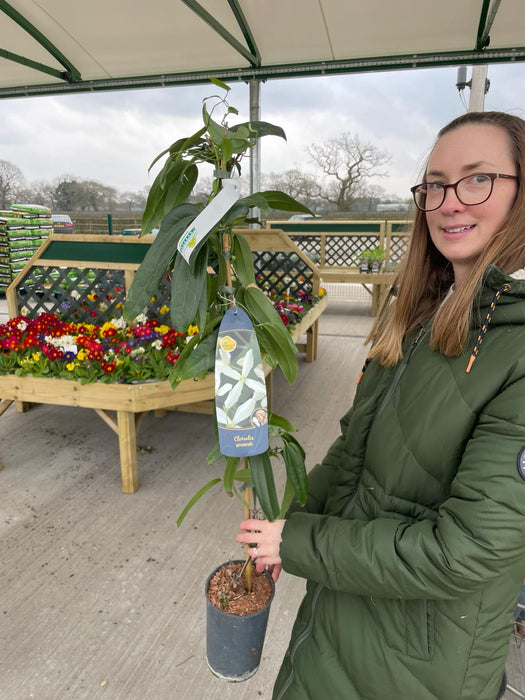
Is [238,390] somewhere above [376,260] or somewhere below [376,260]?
below

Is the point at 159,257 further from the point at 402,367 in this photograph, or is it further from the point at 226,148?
the point at 402,367

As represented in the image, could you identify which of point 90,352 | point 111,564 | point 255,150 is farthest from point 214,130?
point 255,150

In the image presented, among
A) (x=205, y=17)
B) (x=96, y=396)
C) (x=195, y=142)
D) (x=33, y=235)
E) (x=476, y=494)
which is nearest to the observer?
(x=476, y=494)

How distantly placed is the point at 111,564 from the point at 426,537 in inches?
67.9

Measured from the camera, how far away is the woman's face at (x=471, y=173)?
2.39 ft

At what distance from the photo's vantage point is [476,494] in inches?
24.1

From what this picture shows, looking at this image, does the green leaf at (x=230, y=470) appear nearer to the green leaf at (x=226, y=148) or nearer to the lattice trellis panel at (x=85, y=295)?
the green leaf at (x=226, y=148)

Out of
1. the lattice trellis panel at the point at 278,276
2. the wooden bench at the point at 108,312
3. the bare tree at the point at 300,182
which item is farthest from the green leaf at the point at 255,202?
the bare tree at the point at 300,182

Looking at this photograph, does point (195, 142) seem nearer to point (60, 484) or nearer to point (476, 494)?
point (476, 494)

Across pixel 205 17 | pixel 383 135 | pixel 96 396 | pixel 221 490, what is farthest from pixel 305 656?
pixel 383 135

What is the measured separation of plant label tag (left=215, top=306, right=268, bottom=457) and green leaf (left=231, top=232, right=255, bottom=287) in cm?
11

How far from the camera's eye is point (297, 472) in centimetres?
98

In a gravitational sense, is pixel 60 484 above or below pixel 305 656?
below

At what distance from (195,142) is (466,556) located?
79cm
